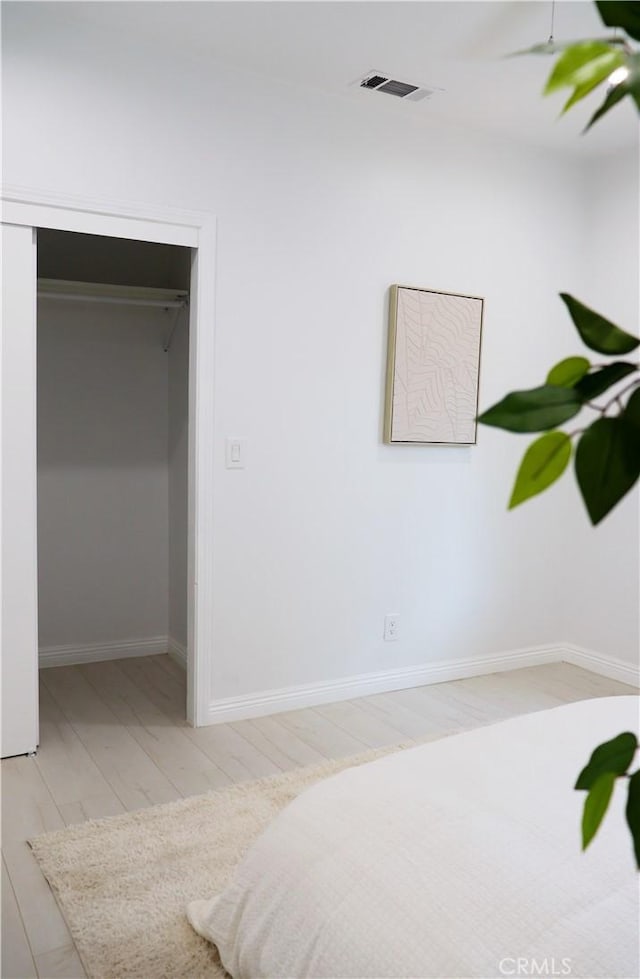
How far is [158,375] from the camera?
4355 millimetres

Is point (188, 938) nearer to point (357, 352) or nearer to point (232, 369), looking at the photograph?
point (232, 369)

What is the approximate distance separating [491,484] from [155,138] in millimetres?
2253

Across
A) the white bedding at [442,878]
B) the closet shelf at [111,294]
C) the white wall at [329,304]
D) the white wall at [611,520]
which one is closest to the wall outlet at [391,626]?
the white wall at [329,304]

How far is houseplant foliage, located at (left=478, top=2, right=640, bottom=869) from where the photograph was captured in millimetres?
332

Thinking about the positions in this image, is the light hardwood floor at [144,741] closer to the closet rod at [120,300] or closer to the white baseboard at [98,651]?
the white baseboard at [98,651]

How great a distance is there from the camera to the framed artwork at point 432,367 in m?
3.71

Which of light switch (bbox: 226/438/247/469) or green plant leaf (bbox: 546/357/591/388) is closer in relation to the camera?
green plant leaf (bbox: 546/357/591/388)

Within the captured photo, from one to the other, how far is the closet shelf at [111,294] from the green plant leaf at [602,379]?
359 centimetres

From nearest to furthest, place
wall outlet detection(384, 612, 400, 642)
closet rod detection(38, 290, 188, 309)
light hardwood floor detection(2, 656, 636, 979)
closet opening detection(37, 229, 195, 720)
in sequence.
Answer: light hardwood floor detection(2, 656, 636, 979)
closet rod detection(38, 290, 188, 309)
wall outlet detection(384, 612, 400, 642)
closet opening detection(37, 229, 195, 720)

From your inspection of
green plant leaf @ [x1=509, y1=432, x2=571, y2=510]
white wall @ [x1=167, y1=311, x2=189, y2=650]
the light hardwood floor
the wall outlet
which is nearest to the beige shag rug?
the light hardwood floor

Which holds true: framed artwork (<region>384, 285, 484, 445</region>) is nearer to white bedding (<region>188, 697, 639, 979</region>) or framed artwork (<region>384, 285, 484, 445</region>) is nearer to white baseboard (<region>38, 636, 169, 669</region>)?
white baseboard (<region>38, 636, 169, 669</region>)

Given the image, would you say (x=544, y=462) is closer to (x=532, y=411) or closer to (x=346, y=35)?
(x=532, y=411)

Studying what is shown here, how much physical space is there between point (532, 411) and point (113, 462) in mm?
4073

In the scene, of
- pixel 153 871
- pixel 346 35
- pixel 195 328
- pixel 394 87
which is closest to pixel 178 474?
pixel 195 328
